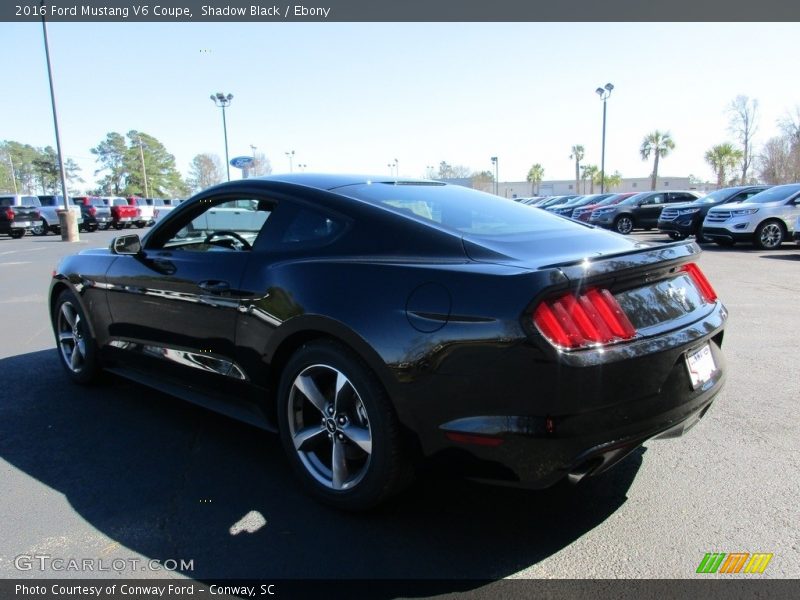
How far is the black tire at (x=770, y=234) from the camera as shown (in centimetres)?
1400

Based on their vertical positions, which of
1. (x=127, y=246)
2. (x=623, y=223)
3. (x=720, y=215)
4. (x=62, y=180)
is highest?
(x=62, y=180)

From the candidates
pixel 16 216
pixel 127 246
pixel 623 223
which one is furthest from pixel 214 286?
pixel 16 216

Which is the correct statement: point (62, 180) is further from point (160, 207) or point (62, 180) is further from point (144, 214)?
point (160, 207)

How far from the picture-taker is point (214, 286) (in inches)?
122

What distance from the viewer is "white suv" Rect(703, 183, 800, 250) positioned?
13.9 metres

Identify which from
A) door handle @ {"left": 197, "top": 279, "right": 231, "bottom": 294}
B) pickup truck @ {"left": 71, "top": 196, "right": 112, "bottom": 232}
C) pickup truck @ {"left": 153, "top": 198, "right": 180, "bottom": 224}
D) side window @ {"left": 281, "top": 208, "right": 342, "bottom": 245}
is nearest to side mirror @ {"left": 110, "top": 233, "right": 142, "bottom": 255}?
door handle @ {"left": 197, "top": 279, "right": 231, "bottom": 294}

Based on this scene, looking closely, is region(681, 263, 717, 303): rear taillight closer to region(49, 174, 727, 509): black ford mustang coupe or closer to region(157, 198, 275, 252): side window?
region(49, 174, 727, 509): black ford mustang coupe

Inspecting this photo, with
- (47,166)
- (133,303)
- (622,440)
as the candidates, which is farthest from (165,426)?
(47,166)

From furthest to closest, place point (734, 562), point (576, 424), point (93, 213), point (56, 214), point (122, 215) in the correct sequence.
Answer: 1. point (122, 215)
2. point (93, 213)
3. point (56, 214)
4. point (734, 562)
5. point (576, 424)

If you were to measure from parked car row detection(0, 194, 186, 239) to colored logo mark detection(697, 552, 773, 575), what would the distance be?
86.1 feet

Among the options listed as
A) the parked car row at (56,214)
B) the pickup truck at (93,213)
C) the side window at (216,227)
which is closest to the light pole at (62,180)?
the parked car row at (56,214)

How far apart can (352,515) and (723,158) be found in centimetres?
8658

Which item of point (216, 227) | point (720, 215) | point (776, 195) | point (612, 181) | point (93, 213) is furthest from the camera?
point (612, 181)

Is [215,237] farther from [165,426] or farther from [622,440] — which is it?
[622,440]
